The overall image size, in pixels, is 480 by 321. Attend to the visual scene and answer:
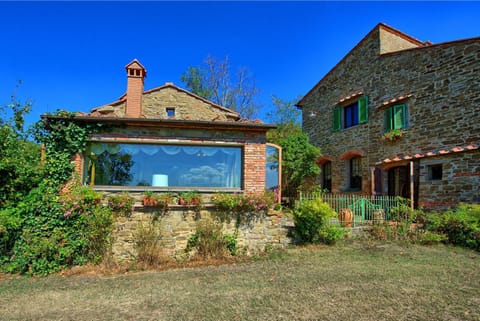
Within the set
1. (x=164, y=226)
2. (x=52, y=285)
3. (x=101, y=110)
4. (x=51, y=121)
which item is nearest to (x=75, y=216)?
(x=52, y=285)

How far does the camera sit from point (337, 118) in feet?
49.4

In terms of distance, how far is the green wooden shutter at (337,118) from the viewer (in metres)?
14.9

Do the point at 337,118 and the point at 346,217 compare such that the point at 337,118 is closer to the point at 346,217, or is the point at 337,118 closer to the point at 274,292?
the point at 346,217

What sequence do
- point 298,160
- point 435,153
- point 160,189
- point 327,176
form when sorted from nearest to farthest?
point 160,189 → point 435,153 → point 298,160 → point 327,176

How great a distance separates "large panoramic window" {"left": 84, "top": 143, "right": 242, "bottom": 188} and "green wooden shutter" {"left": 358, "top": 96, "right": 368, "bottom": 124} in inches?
328

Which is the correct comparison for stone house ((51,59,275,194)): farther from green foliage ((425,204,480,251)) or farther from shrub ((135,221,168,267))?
green foliage ((425,204,480,251))

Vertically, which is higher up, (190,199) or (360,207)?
(190,199)

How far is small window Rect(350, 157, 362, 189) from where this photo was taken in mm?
13750

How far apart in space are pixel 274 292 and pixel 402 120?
10.3m

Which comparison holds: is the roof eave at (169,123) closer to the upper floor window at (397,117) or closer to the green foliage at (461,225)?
the green foliage at (461,225)

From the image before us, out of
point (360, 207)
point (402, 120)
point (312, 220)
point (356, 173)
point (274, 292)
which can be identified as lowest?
point (274, 292)

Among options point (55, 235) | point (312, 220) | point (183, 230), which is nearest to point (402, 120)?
point (312, 220)

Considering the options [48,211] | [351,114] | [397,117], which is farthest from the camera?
[351,114]

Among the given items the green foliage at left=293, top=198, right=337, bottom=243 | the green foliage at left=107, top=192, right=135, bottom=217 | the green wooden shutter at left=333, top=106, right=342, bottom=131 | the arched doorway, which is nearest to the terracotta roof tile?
the arched doorway
